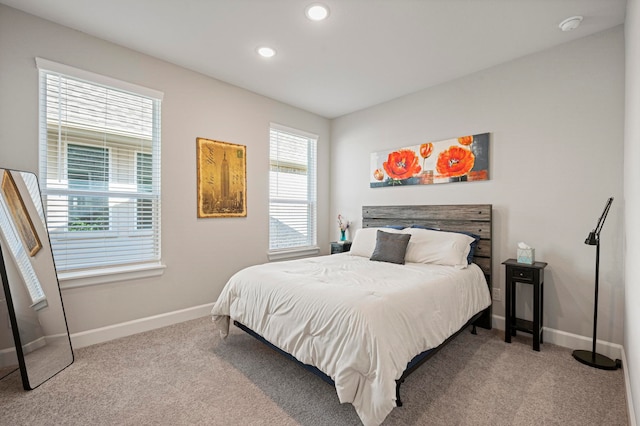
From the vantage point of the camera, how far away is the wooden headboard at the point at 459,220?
3.08 meters

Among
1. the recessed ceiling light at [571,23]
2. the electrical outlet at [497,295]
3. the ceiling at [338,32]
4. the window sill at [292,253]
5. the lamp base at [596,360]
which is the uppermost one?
the ceiling at [338,32]

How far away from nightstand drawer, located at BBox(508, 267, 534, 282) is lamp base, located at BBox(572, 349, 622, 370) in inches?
26.6

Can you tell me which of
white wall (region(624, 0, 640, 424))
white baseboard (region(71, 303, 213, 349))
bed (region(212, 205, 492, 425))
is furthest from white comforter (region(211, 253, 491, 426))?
white wall (region(624, 0, 640, 424))

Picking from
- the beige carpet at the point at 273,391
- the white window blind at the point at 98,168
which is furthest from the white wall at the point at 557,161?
the white window blind at the point at 98,168

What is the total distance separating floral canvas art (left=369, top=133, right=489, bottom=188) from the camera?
3.21 meters

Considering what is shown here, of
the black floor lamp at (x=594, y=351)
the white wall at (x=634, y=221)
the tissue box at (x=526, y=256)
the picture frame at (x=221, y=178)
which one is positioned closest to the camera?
the white wall at (x=634, y=221)

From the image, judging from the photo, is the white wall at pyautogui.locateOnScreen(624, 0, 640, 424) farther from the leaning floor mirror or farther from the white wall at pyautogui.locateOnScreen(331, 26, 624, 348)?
the leaning floor mirror

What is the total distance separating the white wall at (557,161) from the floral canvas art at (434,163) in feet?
0.30

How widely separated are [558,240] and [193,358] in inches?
134

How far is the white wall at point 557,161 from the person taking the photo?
2463 millimetres

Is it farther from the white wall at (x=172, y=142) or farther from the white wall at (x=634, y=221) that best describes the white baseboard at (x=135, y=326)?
the white wall at (x=634, y=221)

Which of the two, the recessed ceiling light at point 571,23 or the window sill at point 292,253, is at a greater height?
the recessed ceiling light at point 571,23

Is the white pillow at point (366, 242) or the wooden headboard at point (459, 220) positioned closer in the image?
the wooden headboard at point (459, 220)

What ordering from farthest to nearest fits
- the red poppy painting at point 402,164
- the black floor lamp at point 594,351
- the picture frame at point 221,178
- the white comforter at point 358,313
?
the red poppy painting at point 402,164 → the picture frame at point 221,178 → the black floor lamp at point 594,351 → the white comforter at point 358,313
